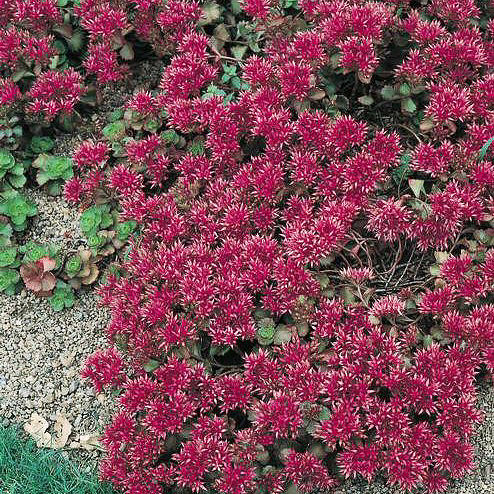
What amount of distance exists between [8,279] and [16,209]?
355 mm

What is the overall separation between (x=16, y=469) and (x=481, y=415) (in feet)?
6.10

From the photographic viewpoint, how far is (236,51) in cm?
378

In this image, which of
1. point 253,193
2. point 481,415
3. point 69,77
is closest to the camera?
point 481,415

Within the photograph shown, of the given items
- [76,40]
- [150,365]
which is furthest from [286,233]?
[76,40]

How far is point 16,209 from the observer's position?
145 inches

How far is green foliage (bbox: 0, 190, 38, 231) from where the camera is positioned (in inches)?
145

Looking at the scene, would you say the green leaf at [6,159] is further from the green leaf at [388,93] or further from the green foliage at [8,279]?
the green leaf at [388,93]

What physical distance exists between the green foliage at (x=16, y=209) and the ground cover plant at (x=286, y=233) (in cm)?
2

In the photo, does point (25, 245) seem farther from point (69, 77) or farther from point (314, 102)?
point (314, 102)

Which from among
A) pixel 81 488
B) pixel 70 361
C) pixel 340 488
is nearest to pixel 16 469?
pixel 81 488

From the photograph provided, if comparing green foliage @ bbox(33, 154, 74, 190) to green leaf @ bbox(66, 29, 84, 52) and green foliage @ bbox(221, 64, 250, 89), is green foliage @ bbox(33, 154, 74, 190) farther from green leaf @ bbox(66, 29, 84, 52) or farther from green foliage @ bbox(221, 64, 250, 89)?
green foliage @ bbox(221, 64, 250, 89)

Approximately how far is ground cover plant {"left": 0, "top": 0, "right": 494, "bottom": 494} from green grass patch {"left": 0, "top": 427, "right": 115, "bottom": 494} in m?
0.26

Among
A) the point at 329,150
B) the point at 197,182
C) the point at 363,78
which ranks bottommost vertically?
the point at 197,182

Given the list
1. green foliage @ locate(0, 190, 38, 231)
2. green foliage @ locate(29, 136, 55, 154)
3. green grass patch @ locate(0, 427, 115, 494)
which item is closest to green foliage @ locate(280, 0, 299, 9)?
green foliage @ locate(29, 136, 55, 154)
